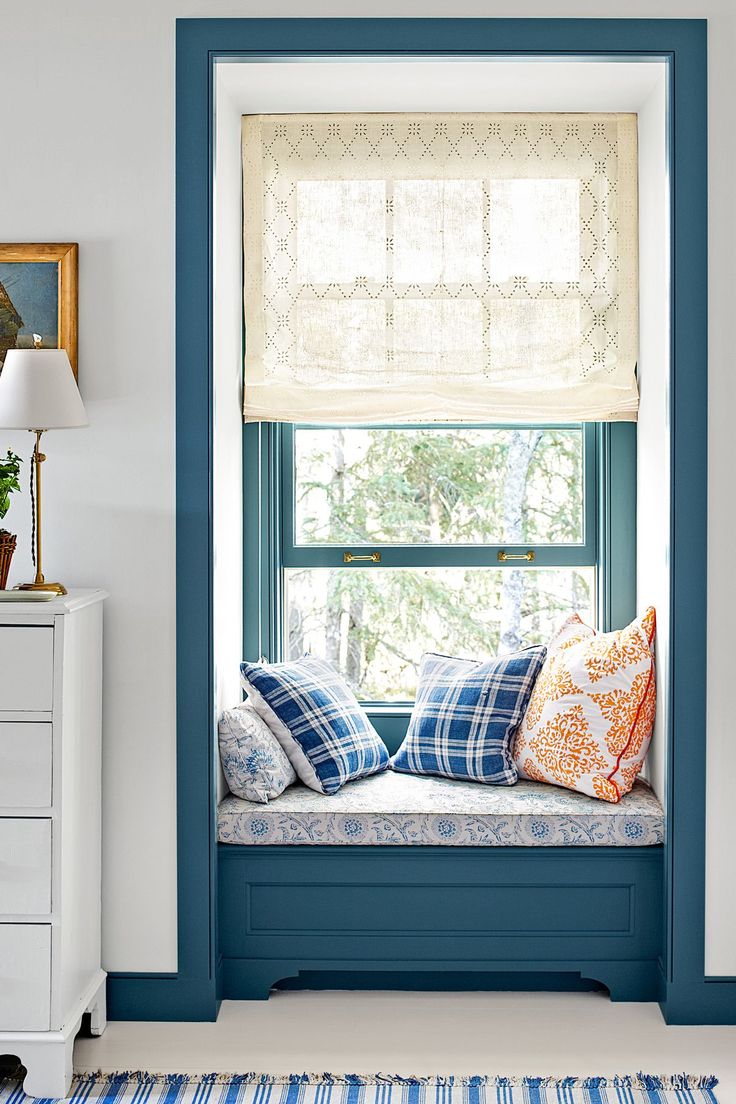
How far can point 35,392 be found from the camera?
2379 millimetres

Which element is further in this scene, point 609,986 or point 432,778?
point 432,778

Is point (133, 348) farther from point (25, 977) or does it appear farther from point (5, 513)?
point (25, 977)

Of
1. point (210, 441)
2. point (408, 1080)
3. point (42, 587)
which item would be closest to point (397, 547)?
point (210, 441)

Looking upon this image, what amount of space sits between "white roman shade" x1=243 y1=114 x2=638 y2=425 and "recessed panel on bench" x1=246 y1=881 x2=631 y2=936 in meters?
1.35

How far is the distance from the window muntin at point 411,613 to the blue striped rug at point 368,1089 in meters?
1.22

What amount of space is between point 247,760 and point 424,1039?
2.70 feet

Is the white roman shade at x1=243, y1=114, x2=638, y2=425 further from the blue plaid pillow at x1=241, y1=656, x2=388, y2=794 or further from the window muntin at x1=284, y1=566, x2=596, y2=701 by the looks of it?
the blue plaid pillow at x1=241, y1=656, x2=388, y2=794

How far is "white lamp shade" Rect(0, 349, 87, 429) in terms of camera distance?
2373mm

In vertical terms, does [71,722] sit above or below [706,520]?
below

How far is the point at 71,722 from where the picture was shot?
7.77ft

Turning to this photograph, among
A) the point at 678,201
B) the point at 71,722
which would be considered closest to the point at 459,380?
the point at 678,201

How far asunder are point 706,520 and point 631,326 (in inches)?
29.4

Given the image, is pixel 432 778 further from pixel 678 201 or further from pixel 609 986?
pixel 678 201

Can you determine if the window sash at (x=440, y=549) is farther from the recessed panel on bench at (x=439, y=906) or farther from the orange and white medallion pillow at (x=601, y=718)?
the recessed panel on bench at (x=439, y=906)
